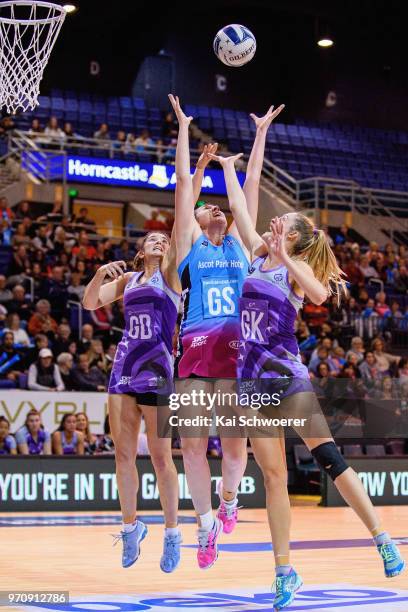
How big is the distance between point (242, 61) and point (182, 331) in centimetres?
217

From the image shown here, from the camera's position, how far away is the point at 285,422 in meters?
5.80

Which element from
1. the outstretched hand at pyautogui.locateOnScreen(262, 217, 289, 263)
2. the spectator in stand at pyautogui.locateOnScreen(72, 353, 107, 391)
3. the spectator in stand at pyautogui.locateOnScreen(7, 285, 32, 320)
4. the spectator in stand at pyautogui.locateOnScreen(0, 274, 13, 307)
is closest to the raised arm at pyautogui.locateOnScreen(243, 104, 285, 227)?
the outstretched hand at pyautogui.locateOnScreen(262, 217, 289, 263)

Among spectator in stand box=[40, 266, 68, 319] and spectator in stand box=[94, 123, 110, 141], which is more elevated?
spectator in stand box=[94, 123, 110, 141]

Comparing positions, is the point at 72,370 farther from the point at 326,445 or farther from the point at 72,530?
the point at 326,445

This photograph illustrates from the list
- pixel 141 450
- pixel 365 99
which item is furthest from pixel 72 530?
pixel 365 99

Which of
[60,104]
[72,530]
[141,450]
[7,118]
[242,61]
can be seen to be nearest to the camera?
[242,61]

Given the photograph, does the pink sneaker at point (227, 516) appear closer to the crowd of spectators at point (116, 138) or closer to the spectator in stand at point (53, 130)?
the crowd of spectators at point (116, 138)

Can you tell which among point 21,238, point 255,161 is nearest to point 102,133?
point 21,238

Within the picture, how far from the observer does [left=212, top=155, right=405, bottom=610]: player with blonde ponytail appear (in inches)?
223

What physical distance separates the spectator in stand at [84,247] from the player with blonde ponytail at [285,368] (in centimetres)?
1219

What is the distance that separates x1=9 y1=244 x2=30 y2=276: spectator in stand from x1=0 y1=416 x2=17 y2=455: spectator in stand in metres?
4.34

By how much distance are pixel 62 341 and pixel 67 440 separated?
2.16 meters

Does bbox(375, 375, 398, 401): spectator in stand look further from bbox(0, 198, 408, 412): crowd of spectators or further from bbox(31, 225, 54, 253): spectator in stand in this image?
bbox(31, 225, 54, 253): spectator in stand

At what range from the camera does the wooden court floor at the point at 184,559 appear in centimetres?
693
